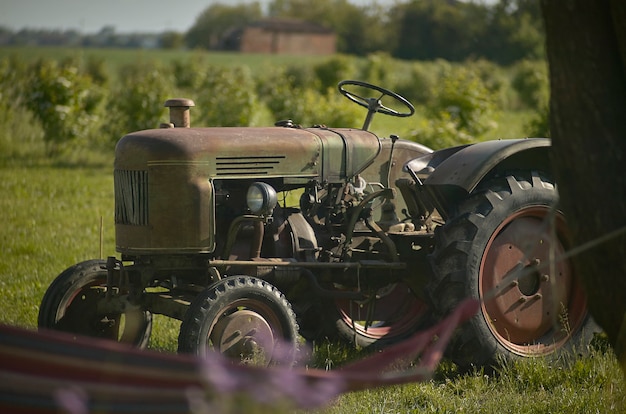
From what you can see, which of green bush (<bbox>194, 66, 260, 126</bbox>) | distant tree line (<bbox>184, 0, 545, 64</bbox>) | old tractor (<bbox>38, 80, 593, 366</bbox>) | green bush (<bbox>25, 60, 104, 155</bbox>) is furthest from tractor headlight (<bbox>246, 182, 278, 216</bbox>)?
distant tree line (<bbox>184, 0, 545, 64</bbox>)

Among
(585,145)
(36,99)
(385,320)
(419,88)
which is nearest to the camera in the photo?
(585,145)

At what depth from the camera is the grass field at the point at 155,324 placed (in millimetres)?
4484

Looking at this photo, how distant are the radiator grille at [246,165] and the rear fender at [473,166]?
3.08 ft

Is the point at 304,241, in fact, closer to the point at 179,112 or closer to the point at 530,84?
the point at 179,112

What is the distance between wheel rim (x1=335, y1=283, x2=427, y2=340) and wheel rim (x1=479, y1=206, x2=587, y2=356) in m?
0.86

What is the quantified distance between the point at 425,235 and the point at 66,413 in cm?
364

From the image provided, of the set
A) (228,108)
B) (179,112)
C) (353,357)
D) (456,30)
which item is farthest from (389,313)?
(456,30)

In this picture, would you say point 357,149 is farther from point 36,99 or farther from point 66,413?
point 36,99

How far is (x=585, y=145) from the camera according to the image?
10.4 ft

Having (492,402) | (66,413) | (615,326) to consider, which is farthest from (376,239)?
(66,413)

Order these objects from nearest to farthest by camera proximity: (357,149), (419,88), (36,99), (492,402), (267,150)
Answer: (492,402)
(267,150)
(357,149)
(36,99)
(419,88)

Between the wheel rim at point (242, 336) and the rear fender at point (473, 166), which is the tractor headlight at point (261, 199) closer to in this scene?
the wheel rim at point (242, 336)

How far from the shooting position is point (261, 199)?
493 cm

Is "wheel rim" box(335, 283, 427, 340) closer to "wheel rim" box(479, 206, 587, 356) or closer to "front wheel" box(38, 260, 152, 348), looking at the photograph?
"wheel rim" box(479, 206, 587, 356)
